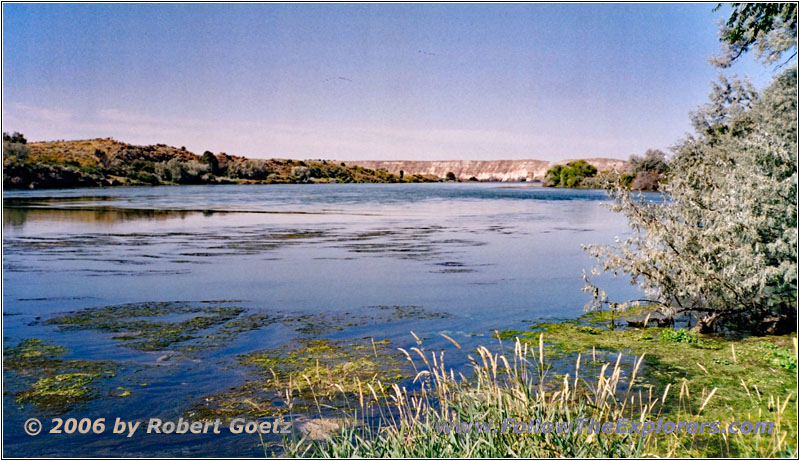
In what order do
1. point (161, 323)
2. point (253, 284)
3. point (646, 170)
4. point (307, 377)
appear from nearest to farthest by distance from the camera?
point (307, 377)
point (161, 323)
point (253, 284)
point (646, 170)

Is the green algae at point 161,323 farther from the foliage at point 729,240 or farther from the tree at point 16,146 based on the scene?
the tree at point 16,146

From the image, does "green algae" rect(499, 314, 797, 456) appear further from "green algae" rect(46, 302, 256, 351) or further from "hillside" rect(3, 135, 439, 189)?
"hillside" rect(3, 135, 439, 189)

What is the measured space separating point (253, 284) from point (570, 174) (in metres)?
80.3

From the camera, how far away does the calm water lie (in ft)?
22.2

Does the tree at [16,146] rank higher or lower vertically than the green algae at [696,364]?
higher

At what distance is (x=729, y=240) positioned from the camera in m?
9.20

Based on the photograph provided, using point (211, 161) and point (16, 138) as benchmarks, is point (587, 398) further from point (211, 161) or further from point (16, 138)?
point (211, 161)

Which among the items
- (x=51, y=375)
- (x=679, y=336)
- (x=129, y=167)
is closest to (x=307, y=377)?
(x=51, y=375)

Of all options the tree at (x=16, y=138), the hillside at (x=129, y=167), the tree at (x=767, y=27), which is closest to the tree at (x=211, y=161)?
the hillside at (x=129, y=167)

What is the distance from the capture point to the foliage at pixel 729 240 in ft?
27.8

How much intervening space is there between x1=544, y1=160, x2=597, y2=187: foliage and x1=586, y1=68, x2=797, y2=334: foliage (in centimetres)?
7599

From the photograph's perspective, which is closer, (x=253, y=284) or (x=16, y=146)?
(x=253, y=284)

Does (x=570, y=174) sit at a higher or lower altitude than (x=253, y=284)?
higher

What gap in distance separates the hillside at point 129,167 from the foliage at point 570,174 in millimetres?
36543
